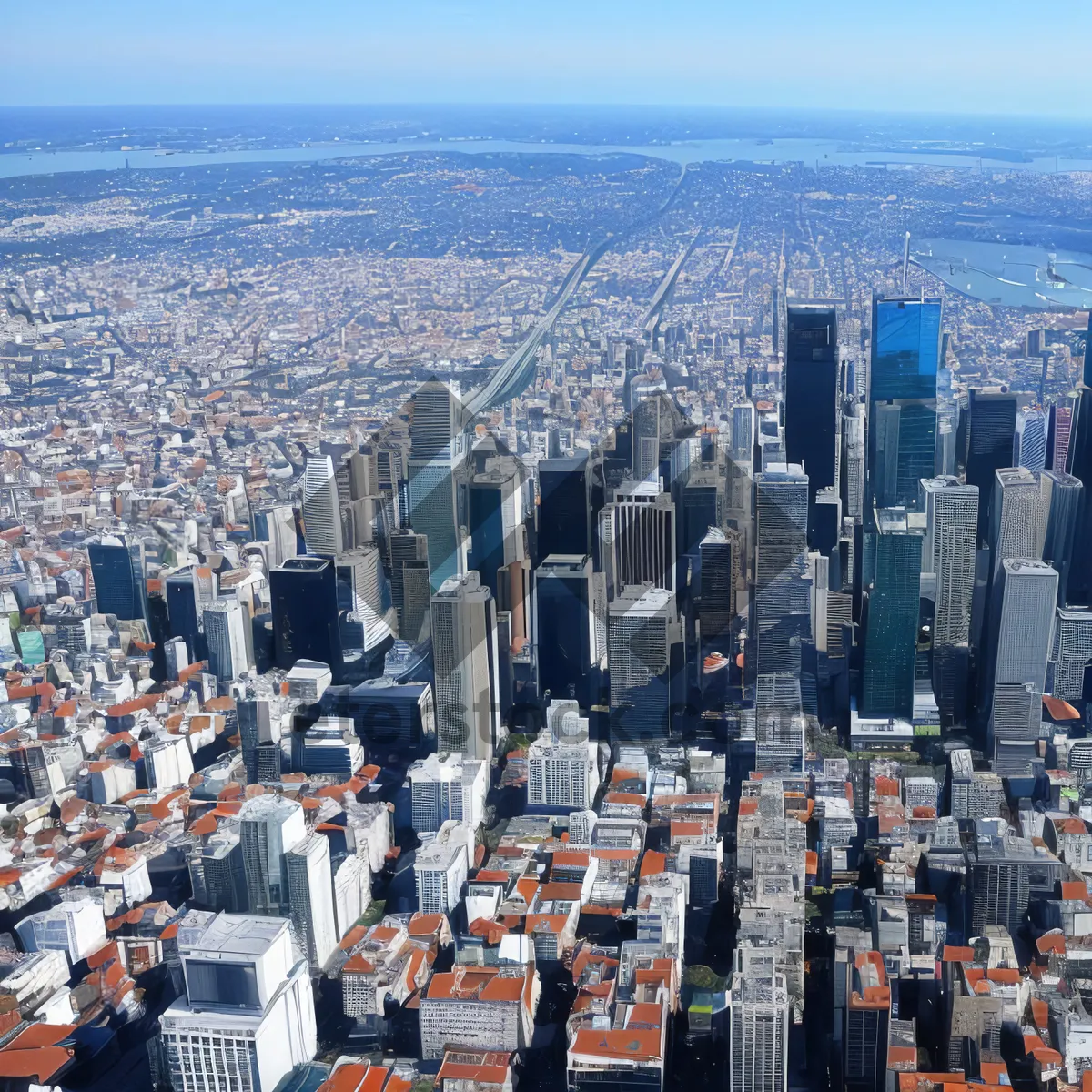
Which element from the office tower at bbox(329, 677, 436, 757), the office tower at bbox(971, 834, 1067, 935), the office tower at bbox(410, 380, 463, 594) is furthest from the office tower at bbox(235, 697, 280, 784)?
the office tower at bbox(971, 834, 1067, 935)

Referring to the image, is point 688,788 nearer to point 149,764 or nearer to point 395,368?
point 149,764

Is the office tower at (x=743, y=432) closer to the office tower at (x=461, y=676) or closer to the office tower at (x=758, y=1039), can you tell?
the office tower at (x=461, y=676)

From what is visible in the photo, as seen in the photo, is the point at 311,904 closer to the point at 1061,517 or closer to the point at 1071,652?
the point at 1071,652

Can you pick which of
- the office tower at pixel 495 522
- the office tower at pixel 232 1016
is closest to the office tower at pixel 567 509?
the office tower at pixel 495 522

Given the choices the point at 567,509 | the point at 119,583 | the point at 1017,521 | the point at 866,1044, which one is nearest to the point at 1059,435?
the point at 1017,521

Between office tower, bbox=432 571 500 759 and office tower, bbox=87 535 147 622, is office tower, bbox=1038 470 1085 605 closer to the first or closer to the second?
office tower, bbox=432 571 500 759

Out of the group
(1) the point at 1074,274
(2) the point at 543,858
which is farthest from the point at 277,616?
(1) the point at 1074,274

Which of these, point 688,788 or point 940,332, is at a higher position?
point 940,332
